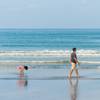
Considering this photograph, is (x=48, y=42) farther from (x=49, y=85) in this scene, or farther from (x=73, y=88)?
(x=73, y=88)

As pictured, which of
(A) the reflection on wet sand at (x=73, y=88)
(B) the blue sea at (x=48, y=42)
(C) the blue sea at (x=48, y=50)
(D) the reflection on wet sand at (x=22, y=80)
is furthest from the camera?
(B) the blue sea at (x=48, y=42)

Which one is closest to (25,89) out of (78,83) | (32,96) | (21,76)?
(32,96)

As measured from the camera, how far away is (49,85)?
60.7 ft

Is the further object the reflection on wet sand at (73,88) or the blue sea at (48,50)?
the blue sea at (48,50)

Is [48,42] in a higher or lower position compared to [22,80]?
higher

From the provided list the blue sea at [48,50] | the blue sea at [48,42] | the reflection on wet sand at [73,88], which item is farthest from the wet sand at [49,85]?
the blue sea at [48,42]

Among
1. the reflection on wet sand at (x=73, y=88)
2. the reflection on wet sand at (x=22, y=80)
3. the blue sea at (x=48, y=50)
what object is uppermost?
the blue sea at (x=48, y=50)

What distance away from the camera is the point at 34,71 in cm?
2439

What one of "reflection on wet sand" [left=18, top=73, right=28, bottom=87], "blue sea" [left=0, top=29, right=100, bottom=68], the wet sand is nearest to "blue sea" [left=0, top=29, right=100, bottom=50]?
"blue sea" [left=0, top=29, right=100, bottom=68]

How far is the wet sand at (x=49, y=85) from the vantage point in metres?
15.6

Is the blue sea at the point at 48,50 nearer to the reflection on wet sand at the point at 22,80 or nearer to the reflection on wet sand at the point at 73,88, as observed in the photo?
the reflection on wet sand at the point at 22,80

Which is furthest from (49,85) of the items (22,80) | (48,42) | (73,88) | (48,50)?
(48,42)

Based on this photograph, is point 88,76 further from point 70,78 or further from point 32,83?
point 32,83

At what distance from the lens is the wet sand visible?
15578mm
